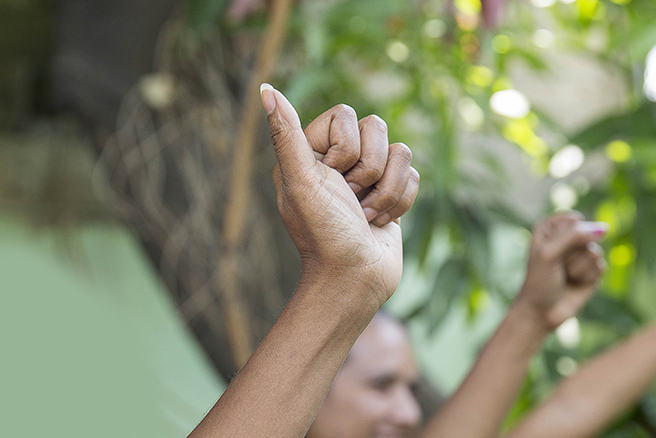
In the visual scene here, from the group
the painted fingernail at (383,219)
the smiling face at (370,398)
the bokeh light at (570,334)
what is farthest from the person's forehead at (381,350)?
the painted fingernail at (383,219)

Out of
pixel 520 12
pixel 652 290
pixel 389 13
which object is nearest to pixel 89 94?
pixel 389 13

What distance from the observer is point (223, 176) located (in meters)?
1.07

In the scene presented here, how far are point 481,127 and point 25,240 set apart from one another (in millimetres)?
912

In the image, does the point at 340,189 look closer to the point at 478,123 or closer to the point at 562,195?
the point at 478,123

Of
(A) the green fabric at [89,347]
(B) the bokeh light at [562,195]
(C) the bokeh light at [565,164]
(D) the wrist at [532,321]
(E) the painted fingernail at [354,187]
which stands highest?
(E) the painted fingernail at [354,187]

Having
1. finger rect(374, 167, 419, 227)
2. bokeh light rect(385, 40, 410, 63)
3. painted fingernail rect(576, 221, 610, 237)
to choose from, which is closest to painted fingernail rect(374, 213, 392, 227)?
finger rect(374, 167, 419, 227)

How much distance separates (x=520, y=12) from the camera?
1.08 metres

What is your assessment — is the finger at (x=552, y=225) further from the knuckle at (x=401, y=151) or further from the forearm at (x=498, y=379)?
the knuckle at (x=401, y=151)

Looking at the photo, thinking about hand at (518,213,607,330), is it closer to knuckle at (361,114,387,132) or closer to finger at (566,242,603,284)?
finger at (566,242,603,284)

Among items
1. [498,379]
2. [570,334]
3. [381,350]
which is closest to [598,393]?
[498,379]

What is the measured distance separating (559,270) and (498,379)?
5.8 inches

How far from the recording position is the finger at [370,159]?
32 cm

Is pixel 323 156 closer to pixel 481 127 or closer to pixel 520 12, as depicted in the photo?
pixel 481 127

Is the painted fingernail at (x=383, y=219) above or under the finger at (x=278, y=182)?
under
